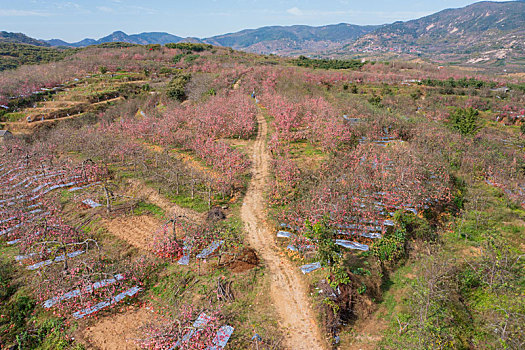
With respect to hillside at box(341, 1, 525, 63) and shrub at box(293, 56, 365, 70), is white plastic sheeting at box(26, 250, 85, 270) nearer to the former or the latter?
shrub at box(293, 56, 365, 70)

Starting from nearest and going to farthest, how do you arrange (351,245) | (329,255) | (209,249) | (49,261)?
(329,255) < (49,261) < (209,249) < (351,245)

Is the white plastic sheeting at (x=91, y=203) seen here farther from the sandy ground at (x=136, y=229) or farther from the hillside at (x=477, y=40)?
the hillside at (x=477, y=40)

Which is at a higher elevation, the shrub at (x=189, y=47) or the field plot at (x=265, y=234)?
the shrub at (x=189, y=47)

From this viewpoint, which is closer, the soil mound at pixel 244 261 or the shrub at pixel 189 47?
the soil mound at pixel 244 261

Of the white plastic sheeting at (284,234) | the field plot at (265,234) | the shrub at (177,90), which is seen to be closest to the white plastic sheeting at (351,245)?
the field plot at (265,234)

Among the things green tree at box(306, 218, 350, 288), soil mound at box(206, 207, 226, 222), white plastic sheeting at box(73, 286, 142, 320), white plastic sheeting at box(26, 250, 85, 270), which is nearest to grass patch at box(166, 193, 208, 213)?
soil mound at box(206, 207, 226, 222)

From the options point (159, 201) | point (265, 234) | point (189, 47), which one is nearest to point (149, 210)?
point (159, 201)

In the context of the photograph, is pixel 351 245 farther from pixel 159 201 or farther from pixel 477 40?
pixel 477 40
